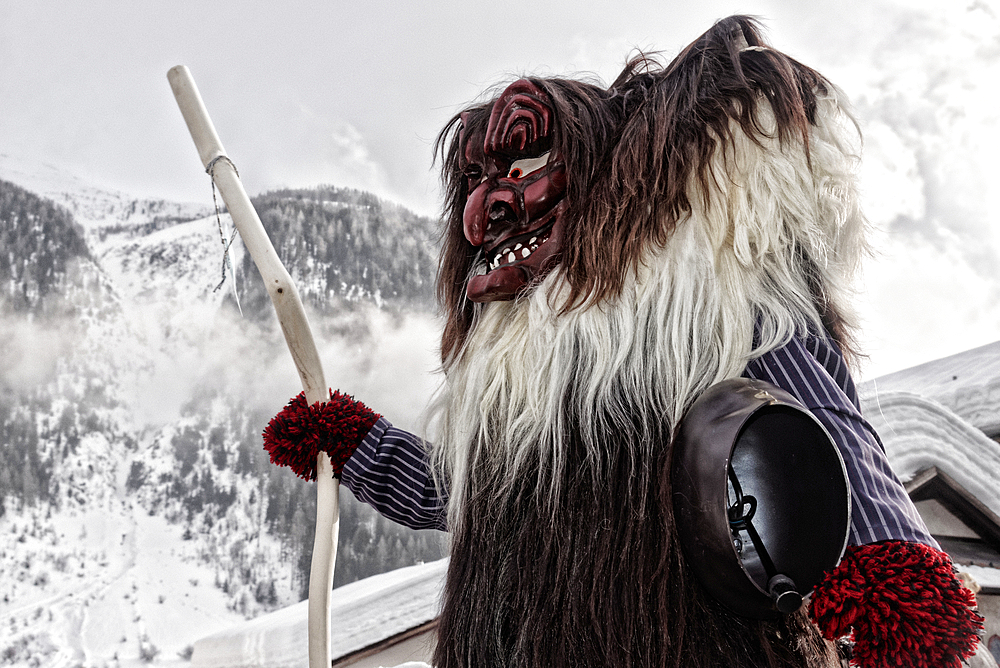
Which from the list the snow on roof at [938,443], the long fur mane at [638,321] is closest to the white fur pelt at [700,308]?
the long fur mane at [638,321]

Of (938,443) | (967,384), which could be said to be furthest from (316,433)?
(967,384)

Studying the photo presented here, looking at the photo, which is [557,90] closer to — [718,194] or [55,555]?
[718,194]

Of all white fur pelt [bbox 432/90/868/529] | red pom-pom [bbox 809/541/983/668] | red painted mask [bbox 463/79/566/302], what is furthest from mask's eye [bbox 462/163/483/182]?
red pom-pom [bbox 809/541/983/668]

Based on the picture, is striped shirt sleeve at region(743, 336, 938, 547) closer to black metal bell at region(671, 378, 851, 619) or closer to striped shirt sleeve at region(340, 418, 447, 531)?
black metal bell at region(671, 378, 851, 619)

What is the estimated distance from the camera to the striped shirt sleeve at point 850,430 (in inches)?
19.1

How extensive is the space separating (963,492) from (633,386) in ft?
4.65

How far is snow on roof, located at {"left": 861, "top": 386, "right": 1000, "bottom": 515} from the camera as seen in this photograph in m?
1.51

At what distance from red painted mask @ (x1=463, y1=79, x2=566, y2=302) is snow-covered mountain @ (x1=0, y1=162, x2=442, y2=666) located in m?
0.82

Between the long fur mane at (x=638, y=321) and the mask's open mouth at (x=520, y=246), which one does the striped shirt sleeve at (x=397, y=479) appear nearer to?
the long fur mane at (x=638, y=321)

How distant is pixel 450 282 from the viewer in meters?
0.83

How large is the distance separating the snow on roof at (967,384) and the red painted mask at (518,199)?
1275mm

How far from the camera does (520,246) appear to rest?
0.73 meters

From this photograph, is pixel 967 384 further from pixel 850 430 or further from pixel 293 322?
pixel 293 322

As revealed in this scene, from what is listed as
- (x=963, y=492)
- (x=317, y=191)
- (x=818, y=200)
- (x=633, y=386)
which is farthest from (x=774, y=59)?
(x=317, y=191)
